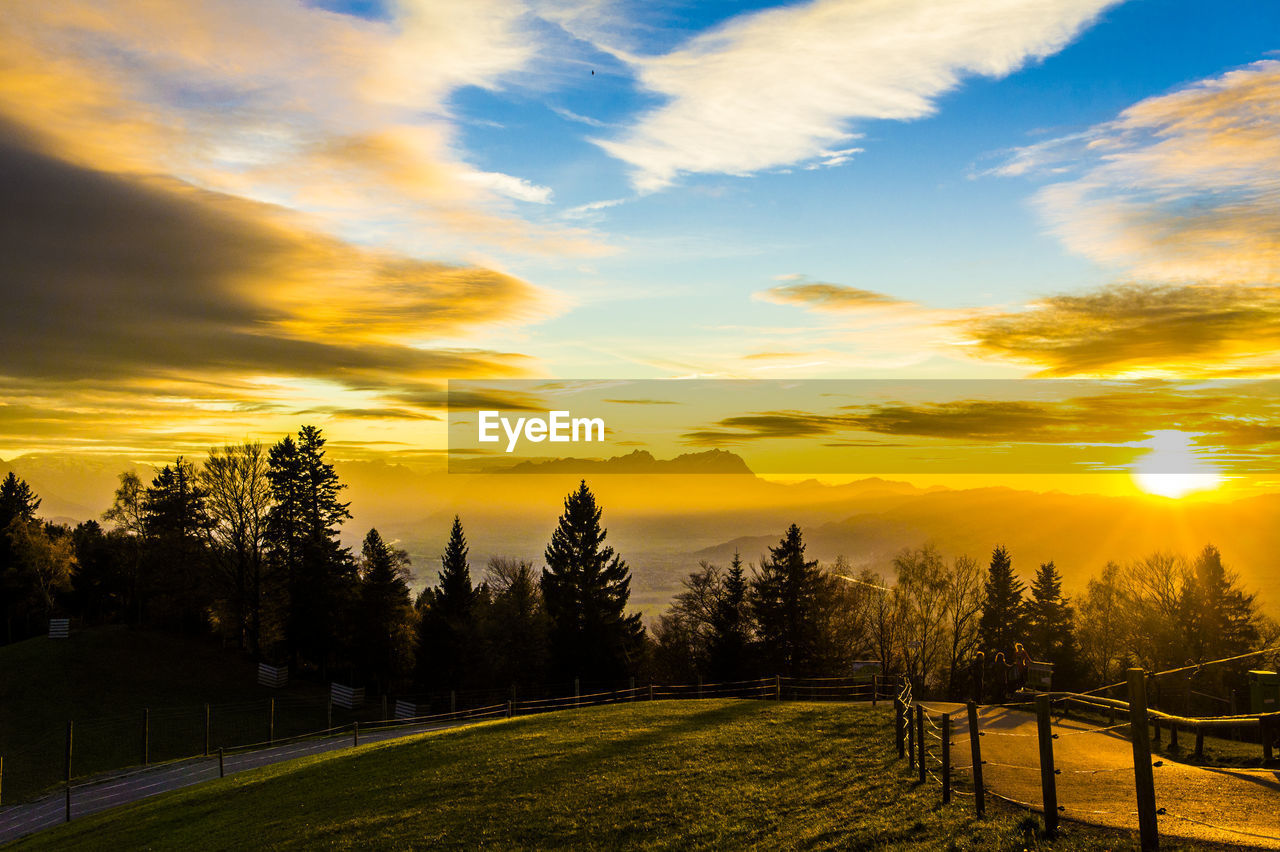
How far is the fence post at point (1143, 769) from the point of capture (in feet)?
27.5

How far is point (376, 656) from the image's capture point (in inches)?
2119

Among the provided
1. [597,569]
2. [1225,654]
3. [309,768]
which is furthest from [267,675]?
[1225,654]

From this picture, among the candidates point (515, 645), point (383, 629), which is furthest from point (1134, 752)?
point (383, 629)

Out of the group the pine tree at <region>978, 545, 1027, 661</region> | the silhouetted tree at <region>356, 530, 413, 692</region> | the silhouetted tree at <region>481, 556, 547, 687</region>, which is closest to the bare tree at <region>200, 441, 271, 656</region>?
the silhouetted tree at <region>356, 530, 413, 692</region>

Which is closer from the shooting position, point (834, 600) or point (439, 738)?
point (439, 738)

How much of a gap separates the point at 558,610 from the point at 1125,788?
46560mm

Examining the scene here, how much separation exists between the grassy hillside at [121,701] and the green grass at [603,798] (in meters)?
15.7

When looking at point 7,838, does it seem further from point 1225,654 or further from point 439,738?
point 1225,654

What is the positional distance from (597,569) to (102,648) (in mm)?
33532

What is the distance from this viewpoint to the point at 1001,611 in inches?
2392

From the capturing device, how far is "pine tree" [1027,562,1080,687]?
180ft

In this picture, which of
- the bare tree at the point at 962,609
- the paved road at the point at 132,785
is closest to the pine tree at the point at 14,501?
the paved road at the point at 132,785

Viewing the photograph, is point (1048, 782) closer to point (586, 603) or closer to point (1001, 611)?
point (586, 603)

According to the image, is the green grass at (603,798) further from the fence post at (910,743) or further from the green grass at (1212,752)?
the green grass at (1212,752)
